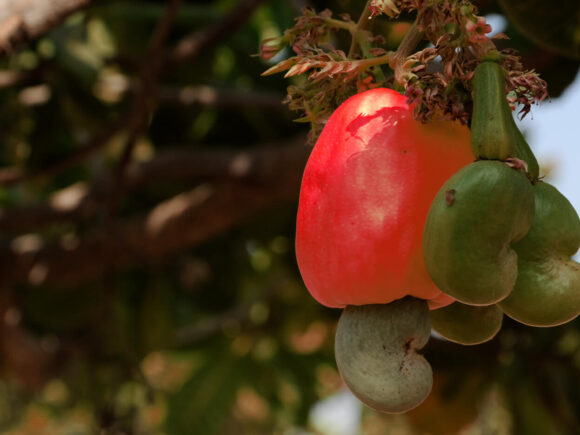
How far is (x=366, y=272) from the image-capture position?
2.15ft

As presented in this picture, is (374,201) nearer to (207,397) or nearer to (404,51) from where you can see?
(404,51)

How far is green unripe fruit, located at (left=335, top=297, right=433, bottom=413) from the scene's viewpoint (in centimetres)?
63

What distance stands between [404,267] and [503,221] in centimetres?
11

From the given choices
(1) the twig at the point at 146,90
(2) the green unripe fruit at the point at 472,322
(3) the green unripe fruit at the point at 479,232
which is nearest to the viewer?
(3) the green unripe fruit at the point at 479,232

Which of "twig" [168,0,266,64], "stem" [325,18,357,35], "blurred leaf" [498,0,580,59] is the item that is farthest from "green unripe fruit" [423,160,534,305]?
"twig" [168,0,266,64]

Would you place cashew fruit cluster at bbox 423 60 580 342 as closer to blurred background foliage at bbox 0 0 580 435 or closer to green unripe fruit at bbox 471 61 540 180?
green unripe fruit at bbox 471 61 540 180

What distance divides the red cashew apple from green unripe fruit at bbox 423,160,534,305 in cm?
8

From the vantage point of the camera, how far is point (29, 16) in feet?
3.83

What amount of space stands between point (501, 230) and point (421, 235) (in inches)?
4.0

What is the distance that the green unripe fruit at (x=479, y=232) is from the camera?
566 millimetres

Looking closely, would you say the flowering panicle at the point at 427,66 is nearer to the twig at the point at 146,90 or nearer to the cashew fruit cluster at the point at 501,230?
the cashew fruit cluster at the point at 501,230

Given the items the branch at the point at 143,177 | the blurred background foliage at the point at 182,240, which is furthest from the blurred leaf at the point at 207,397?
the branch at the point at 143,177

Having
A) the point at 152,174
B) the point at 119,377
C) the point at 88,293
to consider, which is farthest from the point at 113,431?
the point at 88,293

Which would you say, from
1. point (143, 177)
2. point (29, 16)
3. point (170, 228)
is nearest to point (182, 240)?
point (170, 228)
